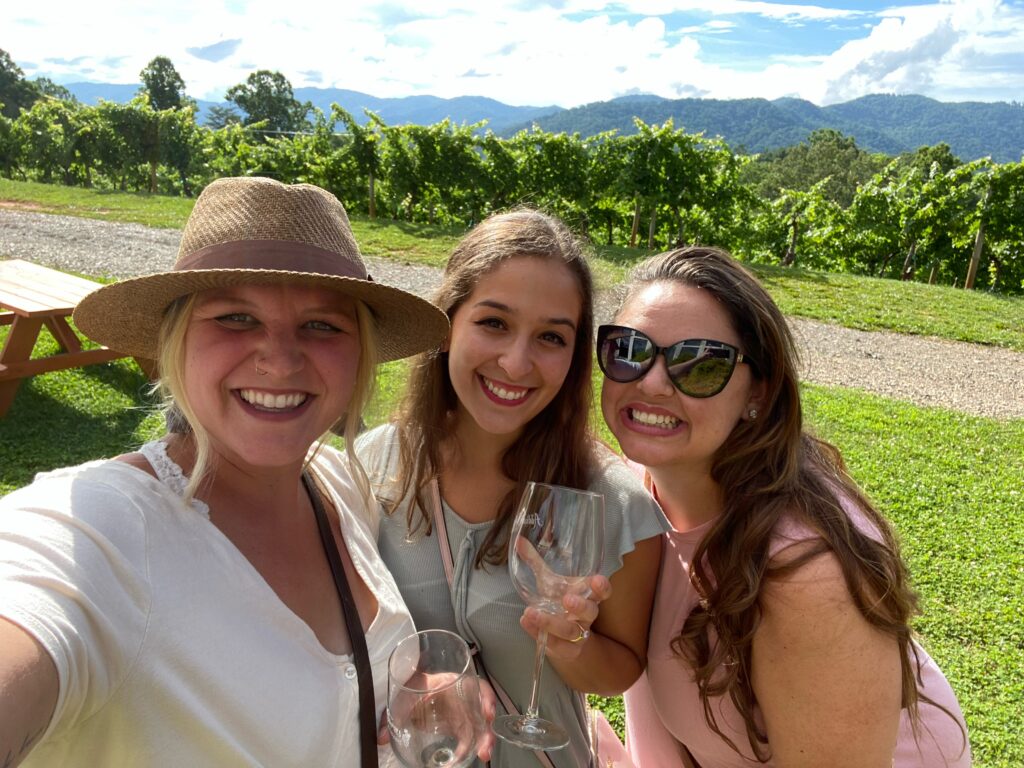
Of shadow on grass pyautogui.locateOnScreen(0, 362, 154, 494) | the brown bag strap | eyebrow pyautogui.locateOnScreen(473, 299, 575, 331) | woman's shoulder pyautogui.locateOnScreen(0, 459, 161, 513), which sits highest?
eyebrow pyautogui.locateOnScreen(473, 299, 575, 331)

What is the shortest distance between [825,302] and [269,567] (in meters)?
15.5

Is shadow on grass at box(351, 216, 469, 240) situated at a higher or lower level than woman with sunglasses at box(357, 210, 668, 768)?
lower

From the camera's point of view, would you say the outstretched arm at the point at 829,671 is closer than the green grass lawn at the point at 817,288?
Yes

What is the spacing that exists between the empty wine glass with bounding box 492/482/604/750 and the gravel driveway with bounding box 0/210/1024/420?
7.56 metres

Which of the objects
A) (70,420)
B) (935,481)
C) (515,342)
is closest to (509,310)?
(515,342)

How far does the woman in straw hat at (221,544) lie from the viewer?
49.6 inches

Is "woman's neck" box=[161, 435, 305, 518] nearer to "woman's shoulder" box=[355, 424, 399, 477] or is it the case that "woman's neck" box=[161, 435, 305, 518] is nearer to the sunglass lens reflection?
"woman's shoulder" box=[355, 424, 399, 477]

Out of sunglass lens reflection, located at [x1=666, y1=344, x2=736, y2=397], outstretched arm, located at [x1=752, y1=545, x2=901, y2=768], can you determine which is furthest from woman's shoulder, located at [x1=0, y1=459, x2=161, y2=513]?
outstretched arm, located at [x1=752, y1=545, x2=901, y2=768]

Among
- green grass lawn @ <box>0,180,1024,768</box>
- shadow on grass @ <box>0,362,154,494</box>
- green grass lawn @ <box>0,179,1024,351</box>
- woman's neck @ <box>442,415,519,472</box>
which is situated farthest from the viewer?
green grass lawn @ <box>0,179,1024,351</box>

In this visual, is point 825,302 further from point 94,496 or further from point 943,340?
point 94,496

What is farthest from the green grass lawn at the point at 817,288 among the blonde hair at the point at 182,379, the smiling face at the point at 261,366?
the smiling face at the point at 261,366

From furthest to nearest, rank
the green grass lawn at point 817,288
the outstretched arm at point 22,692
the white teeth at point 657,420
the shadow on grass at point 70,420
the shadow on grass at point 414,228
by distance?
1. the shadow on grass at point 414,228
2. the green grass lawn at point 817,288
3. the shadow on grass at point 70,420
4. the white teeth at point 657,420
5. the outstretched arm at point 22,692

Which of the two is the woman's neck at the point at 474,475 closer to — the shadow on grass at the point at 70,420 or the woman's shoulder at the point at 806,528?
the woman's shoulder at the point at 806,528

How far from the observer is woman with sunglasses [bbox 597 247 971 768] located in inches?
74.7
